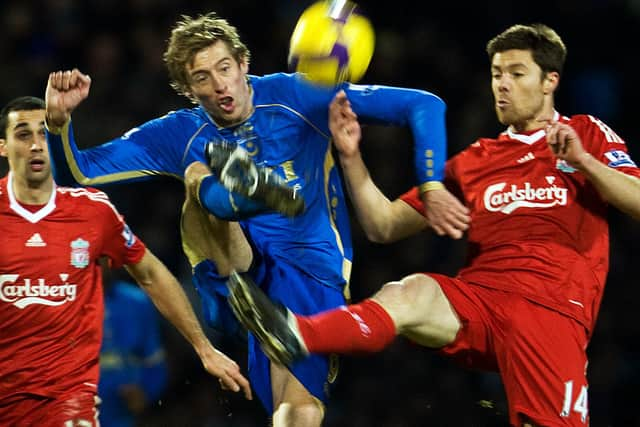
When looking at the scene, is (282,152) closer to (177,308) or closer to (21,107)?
(177,308)

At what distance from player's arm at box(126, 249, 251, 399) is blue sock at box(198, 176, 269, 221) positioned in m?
0.69

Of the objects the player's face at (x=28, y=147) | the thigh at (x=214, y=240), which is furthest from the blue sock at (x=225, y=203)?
the player's face at (x=28, y=147)

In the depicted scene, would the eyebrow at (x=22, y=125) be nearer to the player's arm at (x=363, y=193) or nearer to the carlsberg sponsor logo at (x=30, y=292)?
the carlsberg sponsor logo at (x=30, y=292)

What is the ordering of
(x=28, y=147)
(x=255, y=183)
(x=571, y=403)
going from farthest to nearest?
1. (x=28, y=147)
2. (x=571, y=403)
3. (x=255, y=183)

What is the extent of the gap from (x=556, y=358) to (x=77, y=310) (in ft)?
6.88

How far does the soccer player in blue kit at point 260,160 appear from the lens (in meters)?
4.91

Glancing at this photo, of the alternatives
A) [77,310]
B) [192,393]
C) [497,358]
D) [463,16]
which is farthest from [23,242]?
[463,16]

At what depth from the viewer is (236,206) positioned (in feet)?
14.9

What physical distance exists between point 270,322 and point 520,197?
1337 mm

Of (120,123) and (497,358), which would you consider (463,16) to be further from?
A: (497,358)

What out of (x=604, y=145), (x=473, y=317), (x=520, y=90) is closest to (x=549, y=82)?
(x=520, y=90)

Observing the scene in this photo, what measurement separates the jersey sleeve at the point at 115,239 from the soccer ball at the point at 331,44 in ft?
3.58

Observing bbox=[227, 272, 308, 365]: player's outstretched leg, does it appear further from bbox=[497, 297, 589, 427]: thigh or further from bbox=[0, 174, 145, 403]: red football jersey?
bbox=[0, 174, 145, 403]: red football jersey

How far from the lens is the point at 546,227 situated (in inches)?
188
